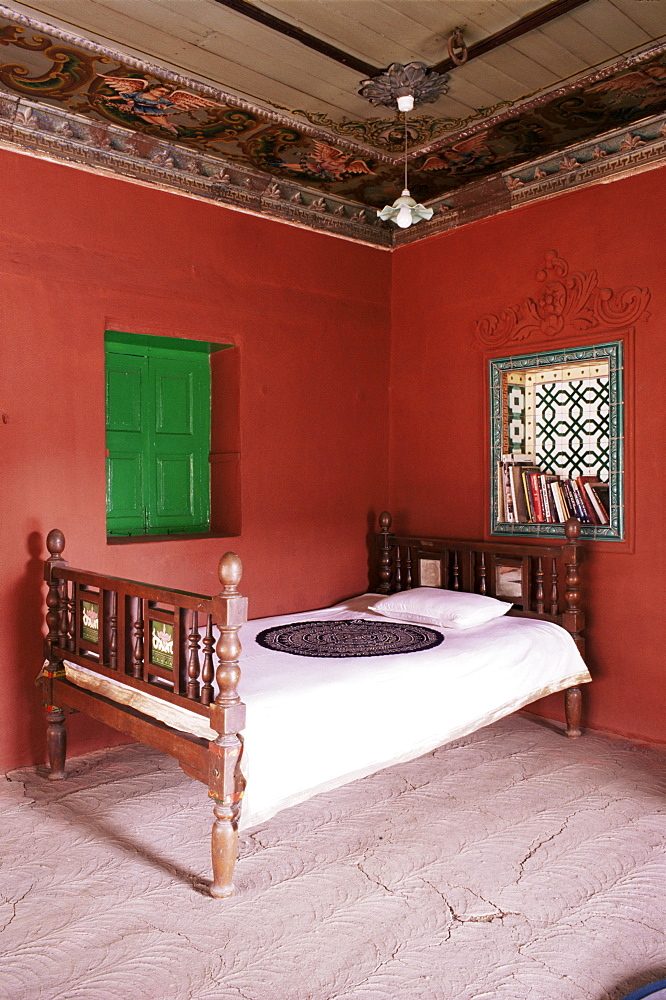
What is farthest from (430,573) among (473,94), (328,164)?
(473,94)

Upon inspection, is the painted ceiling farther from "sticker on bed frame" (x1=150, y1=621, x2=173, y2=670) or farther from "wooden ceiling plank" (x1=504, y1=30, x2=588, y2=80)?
Result: "sticker on bed frame" (x1=150, y1=621, x2=173, y2=670)

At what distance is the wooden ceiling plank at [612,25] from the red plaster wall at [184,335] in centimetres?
206

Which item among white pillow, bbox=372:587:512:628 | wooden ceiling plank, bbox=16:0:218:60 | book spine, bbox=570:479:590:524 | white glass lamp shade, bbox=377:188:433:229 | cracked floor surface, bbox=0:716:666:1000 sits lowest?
cracked floor surface, bbox=0:716:666:1000

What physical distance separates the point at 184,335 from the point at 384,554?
1.83m

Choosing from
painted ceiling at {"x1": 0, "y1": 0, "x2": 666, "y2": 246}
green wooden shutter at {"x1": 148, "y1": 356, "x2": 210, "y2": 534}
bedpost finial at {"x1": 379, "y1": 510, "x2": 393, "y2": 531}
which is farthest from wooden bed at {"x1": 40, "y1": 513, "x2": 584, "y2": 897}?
painted ceiling at {"x1": 0, "y1": 0, "x2": 666, "y2": 246}

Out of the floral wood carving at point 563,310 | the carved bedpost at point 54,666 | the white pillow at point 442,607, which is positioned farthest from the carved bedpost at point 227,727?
the floral wood carving at point 563,310

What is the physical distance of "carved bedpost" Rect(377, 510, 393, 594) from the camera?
482 centimetres

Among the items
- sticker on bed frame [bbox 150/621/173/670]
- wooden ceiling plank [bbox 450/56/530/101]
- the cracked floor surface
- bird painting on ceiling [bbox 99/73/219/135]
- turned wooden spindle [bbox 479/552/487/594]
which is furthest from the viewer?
turned wooden spindle [bbox 479/552/487/594]

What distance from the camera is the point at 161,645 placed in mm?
2746

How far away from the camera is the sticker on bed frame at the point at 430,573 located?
4621 mm

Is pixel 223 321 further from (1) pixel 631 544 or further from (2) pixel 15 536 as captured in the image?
(1) pixel 631 544

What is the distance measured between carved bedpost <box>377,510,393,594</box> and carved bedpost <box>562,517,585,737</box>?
121 centimetres

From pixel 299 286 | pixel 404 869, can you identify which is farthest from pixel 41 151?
pixel 404 869

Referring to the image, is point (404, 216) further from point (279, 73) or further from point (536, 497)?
point (536, 497)
